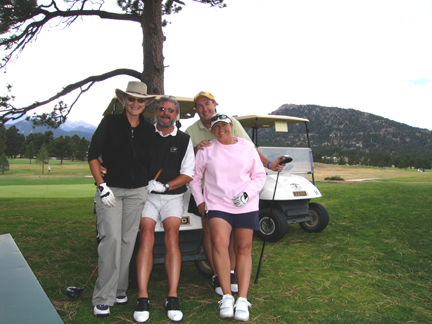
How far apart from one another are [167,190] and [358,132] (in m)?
141

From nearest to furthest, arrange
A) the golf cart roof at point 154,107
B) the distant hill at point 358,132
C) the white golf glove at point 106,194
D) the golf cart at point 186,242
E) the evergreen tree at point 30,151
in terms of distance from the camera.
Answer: the white golf glove at point 106,194 < the golf cart at point 186,242 < the golf cart roof at point 154,107 < the evergreen tree at point 30,151 < the distant hill at point 358,132

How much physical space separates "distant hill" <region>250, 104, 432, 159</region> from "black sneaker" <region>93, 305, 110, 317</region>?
349 feet

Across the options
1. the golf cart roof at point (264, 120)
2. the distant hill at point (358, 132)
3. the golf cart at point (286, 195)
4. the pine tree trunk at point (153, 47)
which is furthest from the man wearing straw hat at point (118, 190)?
the distant hill at point (358, 132)

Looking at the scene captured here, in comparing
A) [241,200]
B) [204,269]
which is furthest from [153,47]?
[241,200]

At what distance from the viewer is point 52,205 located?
934cm

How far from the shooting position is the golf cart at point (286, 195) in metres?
5.32

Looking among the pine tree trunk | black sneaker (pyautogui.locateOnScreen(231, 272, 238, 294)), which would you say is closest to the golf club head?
black sneaker (pyautogui.locateOnScreen(231, 272, 238, 294))

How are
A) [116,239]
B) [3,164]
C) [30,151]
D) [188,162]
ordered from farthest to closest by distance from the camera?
[30,151], [3,164], [188,162], [116,239]

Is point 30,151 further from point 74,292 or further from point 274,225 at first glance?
point 74,292

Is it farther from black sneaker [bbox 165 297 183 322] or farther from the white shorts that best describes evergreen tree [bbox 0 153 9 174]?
black sneaker [bbox 165 297 183 322]

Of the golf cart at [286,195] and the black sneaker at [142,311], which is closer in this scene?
the black sneaker at [142,311]

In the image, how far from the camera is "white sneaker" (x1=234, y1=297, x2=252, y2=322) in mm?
2609

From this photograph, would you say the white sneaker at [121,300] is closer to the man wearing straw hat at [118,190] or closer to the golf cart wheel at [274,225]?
the man wearing straw hat at [118,190]

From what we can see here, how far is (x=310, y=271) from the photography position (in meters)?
3.94
